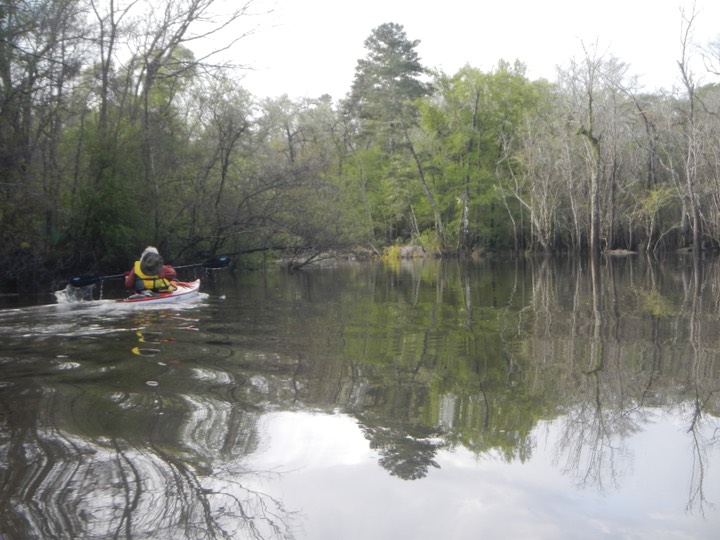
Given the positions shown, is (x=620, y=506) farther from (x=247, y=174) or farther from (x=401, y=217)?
(x=401, y=217)

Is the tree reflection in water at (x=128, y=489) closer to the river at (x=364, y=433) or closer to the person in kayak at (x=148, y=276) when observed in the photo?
the river at (x=364, y=433)

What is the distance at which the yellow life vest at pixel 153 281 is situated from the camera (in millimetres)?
14922

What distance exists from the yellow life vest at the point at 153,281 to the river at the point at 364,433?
377cm

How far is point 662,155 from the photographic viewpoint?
45125 millimetres

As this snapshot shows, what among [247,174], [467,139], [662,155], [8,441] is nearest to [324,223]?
[247,174]

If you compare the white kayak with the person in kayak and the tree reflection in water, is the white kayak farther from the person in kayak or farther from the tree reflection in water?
the tree reflection in water

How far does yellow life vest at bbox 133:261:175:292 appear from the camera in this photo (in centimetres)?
1492

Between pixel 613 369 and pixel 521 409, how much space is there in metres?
2.02

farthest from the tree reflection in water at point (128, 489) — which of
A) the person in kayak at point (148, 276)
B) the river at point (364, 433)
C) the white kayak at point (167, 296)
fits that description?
the person in kayak at point (148, 276)

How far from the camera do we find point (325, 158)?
44969mm

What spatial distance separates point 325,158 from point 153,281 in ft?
101

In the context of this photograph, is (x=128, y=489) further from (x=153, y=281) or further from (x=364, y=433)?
(x=153, y=281)

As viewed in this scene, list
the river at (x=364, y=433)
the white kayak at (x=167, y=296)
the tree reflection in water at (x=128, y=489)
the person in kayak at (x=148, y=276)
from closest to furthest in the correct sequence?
the tree reflection in water at (x=128, y=489)
the river at (x=364, y=433)
the white kayak at (x=167, y=296)
the person in kayak at (x=148, y=276)

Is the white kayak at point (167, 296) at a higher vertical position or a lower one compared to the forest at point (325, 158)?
lower
